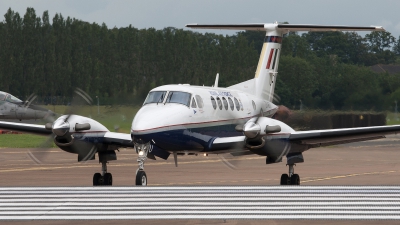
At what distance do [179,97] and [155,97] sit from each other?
634mm

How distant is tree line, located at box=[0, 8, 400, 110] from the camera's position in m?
32.1

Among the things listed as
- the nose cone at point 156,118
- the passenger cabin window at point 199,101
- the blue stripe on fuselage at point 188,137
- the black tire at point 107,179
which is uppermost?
the passenger cabin window at point 199,101

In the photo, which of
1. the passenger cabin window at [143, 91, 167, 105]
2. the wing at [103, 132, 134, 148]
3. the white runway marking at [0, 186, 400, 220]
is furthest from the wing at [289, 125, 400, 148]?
the wing at [103, 132, 134, 148]

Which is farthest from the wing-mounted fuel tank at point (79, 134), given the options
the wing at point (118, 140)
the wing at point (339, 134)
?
the wing at point (339, 134)

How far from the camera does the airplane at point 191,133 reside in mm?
18375

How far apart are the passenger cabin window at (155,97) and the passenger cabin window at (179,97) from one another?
157mm

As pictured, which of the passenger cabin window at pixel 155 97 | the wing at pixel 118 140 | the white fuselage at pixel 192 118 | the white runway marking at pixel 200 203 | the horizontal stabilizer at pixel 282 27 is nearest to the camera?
the white runway marking at pixel 200 203

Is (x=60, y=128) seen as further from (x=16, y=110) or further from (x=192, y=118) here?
(x=16, y=110)

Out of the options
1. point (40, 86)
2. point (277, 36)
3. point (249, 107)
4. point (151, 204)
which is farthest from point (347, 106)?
point (40, 86)

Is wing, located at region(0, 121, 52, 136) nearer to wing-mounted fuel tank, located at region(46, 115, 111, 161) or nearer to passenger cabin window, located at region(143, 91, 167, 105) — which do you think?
wing-mounted fuel tank, located at region(46, 115, 111, 161)

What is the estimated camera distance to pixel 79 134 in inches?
780

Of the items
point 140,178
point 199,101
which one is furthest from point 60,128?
point 199,101

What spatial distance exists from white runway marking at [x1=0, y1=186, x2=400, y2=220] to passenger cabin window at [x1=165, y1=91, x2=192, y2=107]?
3.82 metres

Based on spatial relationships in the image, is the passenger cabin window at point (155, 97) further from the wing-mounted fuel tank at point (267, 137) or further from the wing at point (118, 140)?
the wing-mounted fuel tank at point (267, 137)
